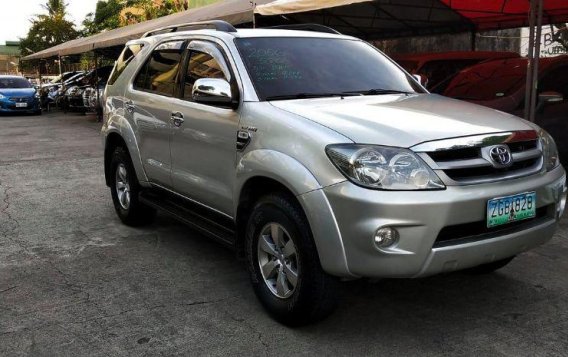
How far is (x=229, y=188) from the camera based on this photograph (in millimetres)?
3719

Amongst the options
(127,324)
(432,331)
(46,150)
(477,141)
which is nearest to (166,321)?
(127,324)

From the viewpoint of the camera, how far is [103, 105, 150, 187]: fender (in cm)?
501

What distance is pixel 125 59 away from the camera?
223 inches

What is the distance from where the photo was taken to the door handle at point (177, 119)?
13.9ft

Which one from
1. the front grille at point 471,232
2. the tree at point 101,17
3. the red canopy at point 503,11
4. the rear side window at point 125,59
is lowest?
the front grille at point 471,232

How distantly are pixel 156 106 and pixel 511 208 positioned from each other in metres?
2.84

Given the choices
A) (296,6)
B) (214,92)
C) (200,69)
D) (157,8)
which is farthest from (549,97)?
(157,8)

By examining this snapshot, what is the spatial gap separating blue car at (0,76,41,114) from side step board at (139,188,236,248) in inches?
711

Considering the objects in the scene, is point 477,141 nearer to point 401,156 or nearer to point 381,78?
point 401,156

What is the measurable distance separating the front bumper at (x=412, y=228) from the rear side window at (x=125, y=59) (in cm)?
333

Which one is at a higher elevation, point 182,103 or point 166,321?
point 182,103

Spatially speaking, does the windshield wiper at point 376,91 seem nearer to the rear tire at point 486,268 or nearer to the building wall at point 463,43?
the rear tire at point 486,268

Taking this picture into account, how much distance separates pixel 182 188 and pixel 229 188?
0.76m

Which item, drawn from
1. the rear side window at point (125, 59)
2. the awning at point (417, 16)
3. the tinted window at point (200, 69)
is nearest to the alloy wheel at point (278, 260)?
the tinted window at point (200, 69)
